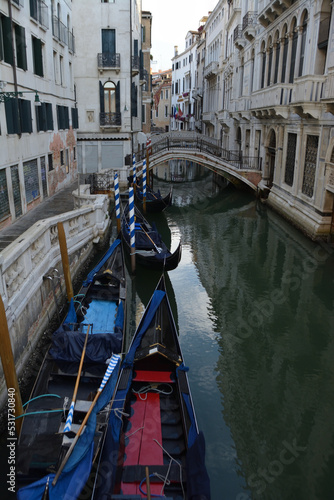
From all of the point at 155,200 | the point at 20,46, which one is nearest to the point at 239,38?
the point at 155,200

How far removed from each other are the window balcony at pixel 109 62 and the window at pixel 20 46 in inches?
390

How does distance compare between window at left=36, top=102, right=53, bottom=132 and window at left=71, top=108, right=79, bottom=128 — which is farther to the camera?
window at left=71, top=108, right=79, bottom=128

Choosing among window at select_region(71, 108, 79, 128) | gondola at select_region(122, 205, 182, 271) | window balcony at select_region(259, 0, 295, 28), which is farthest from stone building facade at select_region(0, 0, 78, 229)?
window balcony at select_region(259, 0, 295, 28)

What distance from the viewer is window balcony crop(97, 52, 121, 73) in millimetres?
20438

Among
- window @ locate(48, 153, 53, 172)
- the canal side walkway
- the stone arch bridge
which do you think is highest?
window @ locate(48, 153, 53, 172)

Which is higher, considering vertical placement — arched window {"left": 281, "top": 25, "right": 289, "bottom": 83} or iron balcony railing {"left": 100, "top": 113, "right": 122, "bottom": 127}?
arched window {"left": 281, "top": 25, "right": 289, "bottom": 83}

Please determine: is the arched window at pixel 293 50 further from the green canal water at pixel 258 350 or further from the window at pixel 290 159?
the green canal water at pixel 258 350

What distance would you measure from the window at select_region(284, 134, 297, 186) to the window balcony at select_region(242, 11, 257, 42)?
23.1 feet

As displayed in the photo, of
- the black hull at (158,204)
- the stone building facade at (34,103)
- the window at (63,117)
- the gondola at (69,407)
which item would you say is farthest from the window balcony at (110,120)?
the gondola at (69,407)

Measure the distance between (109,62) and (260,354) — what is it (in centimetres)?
1762

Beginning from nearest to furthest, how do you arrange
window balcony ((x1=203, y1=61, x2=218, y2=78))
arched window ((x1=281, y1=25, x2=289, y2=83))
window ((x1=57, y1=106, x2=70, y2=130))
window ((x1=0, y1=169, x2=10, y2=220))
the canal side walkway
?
the canal side walkway
window ((x1=0, y1=169, x2=10, y2=220))
arched window ((x1=281, y1=25, x2=289, y2=83))
window ((x1=57, y1=106, x2=70, y2=130))
window balcony ((x1=203, y1=61, x2=218, y2=78))

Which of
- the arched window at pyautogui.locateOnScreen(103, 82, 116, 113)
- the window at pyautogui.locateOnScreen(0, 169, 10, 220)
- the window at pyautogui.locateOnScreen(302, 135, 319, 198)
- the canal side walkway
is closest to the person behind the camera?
the canal side walkway

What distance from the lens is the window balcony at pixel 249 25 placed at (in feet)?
64.0

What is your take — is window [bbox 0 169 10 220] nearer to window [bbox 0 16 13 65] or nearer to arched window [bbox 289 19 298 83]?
window [bbox 0 16 13 65]
